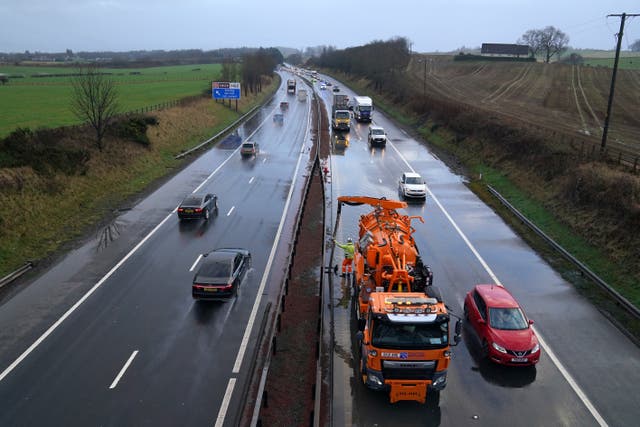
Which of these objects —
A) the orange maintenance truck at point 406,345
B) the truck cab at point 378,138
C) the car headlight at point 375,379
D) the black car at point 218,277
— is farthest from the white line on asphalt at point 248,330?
the truck cab at point 378,138

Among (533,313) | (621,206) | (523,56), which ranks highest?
(523,56)

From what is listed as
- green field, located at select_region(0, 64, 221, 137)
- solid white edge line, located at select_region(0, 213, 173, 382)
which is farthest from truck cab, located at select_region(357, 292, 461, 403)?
green field, located at select_region(0, 64, 221, 137)

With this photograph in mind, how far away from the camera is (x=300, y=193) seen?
37219 millimetres

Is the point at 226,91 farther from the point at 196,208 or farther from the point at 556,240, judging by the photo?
the point at 556,240

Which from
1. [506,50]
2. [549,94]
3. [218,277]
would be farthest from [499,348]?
[506,50]

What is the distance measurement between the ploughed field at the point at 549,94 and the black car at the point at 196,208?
103ft

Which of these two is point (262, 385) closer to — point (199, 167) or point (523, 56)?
point (199, 167)

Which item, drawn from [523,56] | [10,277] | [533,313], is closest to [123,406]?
[10,277]

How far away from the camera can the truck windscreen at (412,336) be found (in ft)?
44.3

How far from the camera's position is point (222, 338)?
710 inches

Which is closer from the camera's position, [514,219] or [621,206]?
[621,206]

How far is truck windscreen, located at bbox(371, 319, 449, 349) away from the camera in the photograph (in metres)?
13.5

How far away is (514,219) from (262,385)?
75.2ft

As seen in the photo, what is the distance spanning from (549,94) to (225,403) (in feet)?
284
